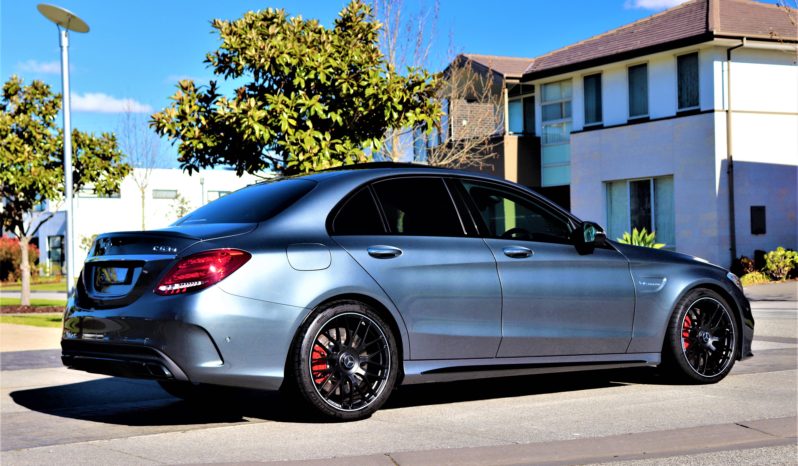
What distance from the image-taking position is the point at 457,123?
3259cm

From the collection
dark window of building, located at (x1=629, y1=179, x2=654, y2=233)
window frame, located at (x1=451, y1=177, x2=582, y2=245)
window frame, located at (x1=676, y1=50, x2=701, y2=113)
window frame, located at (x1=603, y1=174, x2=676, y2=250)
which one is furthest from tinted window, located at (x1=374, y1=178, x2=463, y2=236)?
dark window of building, located at (x1=629, y1=179, x2=654, y2=233)

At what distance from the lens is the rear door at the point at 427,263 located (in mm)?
6785

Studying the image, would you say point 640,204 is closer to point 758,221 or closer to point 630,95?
point 630,95

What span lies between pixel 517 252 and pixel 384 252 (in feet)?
3.59

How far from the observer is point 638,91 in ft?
97.5

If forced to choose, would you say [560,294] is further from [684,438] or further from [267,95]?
[267,95]

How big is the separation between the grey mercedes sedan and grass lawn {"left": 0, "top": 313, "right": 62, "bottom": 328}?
12278 mm

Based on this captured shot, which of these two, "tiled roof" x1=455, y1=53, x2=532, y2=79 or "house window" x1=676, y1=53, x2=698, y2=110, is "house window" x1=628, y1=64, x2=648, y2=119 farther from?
"tiled roof" x1=455, y1=53, x2=532, y2=79

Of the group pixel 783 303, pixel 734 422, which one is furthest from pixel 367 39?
pixel 734 422

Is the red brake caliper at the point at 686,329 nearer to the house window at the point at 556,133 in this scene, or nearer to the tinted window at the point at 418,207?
the tinted window at the point at 418,207

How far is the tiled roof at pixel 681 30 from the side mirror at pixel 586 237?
20461mm

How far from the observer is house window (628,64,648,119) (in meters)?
29.5

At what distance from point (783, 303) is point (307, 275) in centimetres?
1466

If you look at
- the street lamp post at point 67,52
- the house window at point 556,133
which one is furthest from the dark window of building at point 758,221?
the street lamp post at point 67,52
